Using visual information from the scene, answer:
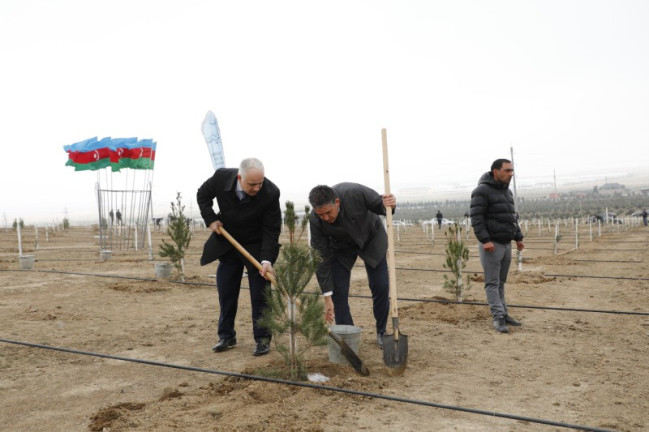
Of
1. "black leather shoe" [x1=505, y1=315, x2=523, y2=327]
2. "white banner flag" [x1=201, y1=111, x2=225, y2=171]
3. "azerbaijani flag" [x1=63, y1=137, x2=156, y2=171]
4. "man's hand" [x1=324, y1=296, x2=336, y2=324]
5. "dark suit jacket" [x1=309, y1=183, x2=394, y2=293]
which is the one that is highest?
"azerbaijani flag" [x1=63, y1=137, x2=156, y2=171]

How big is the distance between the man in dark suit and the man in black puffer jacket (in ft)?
6.43

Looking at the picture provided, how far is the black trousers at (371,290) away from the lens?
4125 mm

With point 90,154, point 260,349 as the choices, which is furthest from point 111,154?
point 260,349

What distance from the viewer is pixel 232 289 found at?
432cm

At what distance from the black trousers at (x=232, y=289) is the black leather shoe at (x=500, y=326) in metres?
2.14

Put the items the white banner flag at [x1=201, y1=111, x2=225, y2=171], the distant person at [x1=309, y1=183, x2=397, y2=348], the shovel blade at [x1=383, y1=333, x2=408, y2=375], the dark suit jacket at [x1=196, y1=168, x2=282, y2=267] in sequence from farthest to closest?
1. the white banner flag at [x1=201, y1=111, x2=225, y2=171]
2. the dark suit jacket at [x1=196, y1=168, x2=282, y2=267]
3. the distant person at [x1=309, y1=183, x2=397, y2=348]
4. the shovel blade at [x1=383, y1=333, x2=408, y2=375]

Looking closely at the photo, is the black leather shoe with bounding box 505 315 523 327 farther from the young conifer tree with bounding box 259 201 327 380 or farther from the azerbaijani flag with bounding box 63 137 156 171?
the azerbaijani flag with bounding box 63 137 156 171

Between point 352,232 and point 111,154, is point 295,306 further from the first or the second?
point 111,154

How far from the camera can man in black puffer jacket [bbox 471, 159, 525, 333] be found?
16.0ft

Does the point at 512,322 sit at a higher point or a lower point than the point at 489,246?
lower

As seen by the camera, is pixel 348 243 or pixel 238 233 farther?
pixel 238 233

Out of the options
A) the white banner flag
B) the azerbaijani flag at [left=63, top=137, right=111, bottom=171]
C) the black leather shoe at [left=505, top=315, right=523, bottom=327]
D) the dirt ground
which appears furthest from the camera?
the azerbaijani flag at [left=63, top=137, right=111, bottom=171]

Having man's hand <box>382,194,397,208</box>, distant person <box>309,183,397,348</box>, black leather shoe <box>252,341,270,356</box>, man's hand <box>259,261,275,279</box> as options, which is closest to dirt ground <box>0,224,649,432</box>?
black leather shoe <box>252,341,270,356</box>

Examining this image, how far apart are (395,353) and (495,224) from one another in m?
1.92
